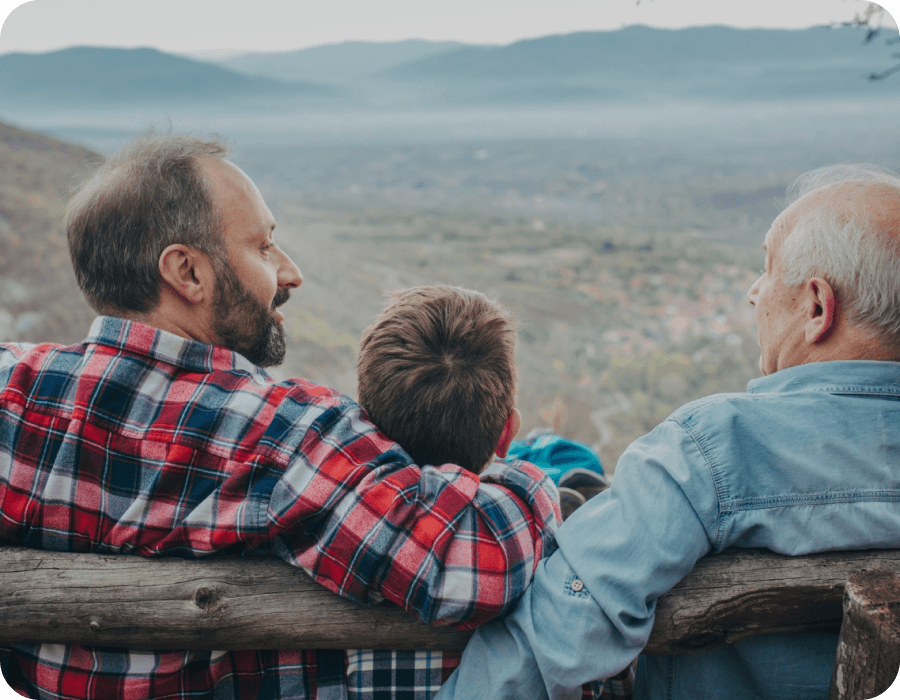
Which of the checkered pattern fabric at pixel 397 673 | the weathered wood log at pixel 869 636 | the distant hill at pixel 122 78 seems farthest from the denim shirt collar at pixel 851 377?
the distant hill at pixel 122 78

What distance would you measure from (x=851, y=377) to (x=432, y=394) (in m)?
0.64

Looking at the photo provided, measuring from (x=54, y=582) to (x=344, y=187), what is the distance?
631 centimetres

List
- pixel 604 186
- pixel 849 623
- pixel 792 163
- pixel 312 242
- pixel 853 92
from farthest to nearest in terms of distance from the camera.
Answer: pixel 604 186
pixel 792 163
pixel 853 92
pixel 312 242
pixel 849 623

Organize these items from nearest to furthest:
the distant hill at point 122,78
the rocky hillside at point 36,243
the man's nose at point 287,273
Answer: the man's nose at point 287,273
the rocky hillside at point 36,243
the distant hill at point 122,78

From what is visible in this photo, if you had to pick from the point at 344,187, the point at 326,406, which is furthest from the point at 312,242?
the point at 326,406

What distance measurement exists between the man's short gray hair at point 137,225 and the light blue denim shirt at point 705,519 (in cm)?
81

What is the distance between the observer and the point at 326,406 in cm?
98

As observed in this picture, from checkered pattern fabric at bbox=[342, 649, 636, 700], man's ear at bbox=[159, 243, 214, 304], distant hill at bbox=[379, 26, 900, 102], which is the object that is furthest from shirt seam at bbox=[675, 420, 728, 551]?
distant hill at bbox=[379, 26, 900, 102]

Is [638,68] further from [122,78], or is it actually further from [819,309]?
[819,309]

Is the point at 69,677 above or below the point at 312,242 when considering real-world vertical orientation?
below

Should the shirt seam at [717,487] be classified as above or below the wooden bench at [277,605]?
above

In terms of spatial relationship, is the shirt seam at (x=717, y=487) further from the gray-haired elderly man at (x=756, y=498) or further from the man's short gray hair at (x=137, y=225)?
the man's short gray hair at (x=137, y=225)

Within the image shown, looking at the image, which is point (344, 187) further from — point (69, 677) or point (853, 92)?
point (69, 677)

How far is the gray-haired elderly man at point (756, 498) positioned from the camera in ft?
2.89
